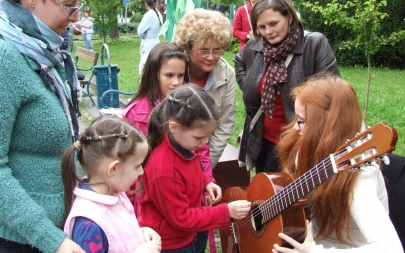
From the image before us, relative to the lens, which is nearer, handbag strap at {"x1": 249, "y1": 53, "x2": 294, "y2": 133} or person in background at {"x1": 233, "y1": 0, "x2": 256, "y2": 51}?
handbag strap at {"x1": 249, "y1": 53, "x2": 294, "y2": 133}

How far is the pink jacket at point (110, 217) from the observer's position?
1598 mm

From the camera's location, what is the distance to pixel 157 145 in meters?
2.25

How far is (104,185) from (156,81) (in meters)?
1.08

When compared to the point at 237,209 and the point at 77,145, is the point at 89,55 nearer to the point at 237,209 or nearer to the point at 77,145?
the point at 237,209

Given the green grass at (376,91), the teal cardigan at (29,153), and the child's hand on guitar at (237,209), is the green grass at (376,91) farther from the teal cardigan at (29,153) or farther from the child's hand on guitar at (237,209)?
the teal cardigan at (29,153)

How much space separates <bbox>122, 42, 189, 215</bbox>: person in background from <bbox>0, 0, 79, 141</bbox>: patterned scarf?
0.86 m

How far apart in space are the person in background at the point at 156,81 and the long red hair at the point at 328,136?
0.81m

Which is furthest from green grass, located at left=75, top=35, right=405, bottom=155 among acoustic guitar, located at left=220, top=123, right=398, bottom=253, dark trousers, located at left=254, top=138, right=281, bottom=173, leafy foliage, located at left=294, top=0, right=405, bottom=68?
acoustic guitar, located at left=220, top=123, right=398, bottom=253

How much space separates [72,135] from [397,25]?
13.8 m

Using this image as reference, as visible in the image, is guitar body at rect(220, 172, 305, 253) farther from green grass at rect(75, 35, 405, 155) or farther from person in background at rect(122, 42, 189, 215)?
green grass at rect(75, 35, 405, 155)

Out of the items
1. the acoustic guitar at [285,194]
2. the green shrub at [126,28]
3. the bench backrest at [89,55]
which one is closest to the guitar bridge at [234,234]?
the acoustic guitar at [285,194]

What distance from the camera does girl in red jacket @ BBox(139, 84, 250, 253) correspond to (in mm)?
2121

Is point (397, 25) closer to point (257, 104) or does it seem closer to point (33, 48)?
point (257, 104)

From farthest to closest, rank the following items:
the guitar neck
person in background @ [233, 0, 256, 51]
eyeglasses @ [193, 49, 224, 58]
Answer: person in background @ [233, 0, 256, 51] → eyeglasses @ [193, 49, 224, 58] → the guitar neck
